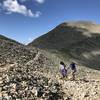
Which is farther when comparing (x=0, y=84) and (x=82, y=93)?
(x=82, y=93)

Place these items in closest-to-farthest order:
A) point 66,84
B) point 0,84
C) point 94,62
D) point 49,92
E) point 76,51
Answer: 1. point 0,84
2. point 49,92
3. point 66,84
4. point 94,62
5. point 76,51

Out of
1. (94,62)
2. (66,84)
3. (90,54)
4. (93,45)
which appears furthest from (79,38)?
(66,84)

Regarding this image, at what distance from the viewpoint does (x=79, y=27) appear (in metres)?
117

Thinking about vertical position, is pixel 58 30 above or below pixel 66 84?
above

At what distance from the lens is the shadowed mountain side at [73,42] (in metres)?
82.4

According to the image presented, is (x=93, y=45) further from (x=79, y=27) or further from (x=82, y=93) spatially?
(x=82, y=93)

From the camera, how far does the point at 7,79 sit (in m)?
22.6

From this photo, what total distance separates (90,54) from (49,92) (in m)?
65.0

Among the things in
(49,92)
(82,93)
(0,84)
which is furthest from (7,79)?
(82,93)

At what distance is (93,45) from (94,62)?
16.4m

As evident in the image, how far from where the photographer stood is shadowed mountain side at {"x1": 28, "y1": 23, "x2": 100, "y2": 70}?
270ft

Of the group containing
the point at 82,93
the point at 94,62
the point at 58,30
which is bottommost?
the point at 82,93

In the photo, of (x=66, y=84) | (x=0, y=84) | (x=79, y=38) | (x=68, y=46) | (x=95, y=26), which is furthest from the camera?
(x=95, y=26)

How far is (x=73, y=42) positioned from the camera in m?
97.2
